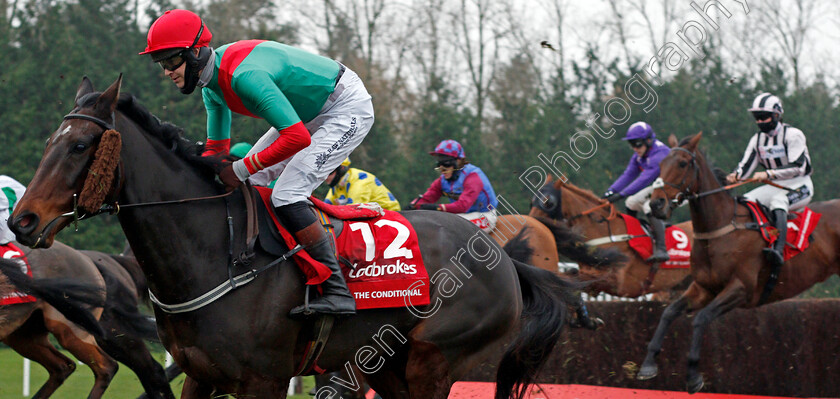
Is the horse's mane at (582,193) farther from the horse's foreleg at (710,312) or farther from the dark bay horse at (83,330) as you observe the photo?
the dark bay horse at (83,330)

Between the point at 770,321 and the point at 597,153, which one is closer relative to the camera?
the point at 770,321

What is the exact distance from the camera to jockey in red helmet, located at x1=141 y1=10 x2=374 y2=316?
3.31m

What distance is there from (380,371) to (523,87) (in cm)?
1917

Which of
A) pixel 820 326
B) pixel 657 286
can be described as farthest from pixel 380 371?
pixel 657 286

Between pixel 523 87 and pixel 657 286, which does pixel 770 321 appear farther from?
pixel 523 87

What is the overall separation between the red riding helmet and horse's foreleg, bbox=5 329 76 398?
3.92 meters

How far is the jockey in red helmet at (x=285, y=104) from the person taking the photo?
3.31 metres

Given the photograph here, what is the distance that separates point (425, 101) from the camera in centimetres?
2098

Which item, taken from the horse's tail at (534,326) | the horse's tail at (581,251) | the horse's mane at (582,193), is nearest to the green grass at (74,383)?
the horse's tail at (581,251)

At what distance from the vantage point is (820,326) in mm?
7281

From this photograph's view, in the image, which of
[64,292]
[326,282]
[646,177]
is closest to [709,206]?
[646,177]

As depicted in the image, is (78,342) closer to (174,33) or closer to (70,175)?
(70,175)

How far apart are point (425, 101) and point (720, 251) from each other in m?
14.3

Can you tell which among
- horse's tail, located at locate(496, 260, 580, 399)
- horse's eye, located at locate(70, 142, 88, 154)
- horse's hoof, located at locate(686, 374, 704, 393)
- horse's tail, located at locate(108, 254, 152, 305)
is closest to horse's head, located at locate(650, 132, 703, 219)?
horse's hoof, located at locate(686, 374, 704, 393)
